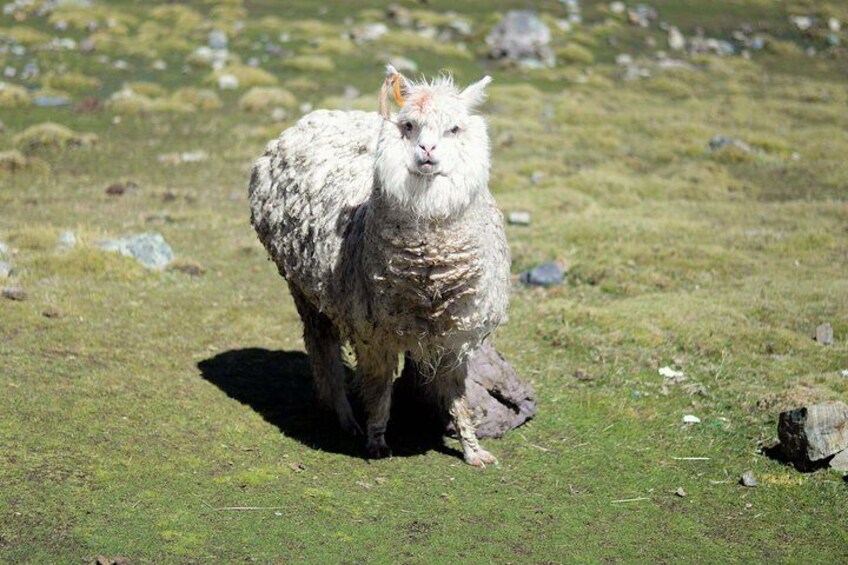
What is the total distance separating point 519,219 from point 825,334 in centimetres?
716

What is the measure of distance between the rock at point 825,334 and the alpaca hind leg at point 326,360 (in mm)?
6243

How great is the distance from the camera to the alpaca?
764 cm

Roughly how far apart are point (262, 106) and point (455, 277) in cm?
2041

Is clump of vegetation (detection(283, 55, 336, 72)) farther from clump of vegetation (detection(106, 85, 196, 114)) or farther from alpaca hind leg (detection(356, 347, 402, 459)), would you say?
alpaca hind leg (detection(356, 347, 402, 459))

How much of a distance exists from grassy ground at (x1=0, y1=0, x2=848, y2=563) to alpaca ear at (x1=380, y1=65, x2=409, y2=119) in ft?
10.5

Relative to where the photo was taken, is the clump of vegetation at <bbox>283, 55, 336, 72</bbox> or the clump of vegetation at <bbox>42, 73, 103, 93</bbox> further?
the clump of vegetation at <bbox>283, 55, 336, 72</bbox>

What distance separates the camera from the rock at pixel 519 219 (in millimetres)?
18578

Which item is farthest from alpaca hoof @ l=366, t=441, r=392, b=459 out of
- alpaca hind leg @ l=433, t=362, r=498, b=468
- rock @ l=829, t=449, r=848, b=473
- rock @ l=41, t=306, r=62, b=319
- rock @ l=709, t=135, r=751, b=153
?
rock @ l=709, t=135, r=751, b=153

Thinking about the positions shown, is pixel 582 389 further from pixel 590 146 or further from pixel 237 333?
pixel 590 146

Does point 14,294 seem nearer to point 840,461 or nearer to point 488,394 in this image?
point 488,394

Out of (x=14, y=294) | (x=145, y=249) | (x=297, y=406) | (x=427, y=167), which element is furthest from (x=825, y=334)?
(x=14, y=294)

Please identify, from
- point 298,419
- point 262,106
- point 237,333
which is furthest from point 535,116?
point 298,419

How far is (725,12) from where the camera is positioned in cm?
4838

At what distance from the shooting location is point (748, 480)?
885cm
